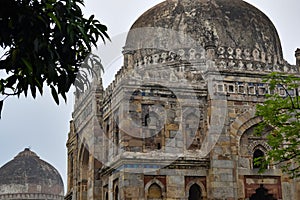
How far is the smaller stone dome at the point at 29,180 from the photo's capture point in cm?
3172

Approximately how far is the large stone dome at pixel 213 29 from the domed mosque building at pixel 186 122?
0.05 metres

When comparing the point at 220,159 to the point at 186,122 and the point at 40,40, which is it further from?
the point at 40,40

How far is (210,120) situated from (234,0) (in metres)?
6.44

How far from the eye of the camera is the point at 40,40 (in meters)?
4.25

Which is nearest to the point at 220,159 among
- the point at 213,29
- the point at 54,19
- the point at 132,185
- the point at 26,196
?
the point at 132,185

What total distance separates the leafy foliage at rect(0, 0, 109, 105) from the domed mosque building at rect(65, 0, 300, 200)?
10495mm

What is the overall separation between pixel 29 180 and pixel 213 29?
58.7 feet

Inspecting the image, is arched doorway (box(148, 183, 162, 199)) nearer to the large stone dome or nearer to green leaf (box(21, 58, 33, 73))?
the large stone dome

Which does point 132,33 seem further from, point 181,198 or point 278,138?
point 278,138

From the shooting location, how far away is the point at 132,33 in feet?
67.1

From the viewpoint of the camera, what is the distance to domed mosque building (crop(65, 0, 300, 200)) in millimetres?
15281

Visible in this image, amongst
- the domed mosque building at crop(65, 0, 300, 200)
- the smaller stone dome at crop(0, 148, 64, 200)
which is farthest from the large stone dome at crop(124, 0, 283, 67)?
the smaller stone dome at crop(0, 148, 64, 200)

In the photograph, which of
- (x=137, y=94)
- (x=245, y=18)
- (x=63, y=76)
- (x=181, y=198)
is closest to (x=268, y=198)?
(x=181, y=198)

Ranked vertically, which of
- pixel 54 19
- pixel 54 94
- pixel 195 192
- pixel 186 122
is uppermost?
pixel 186 122
